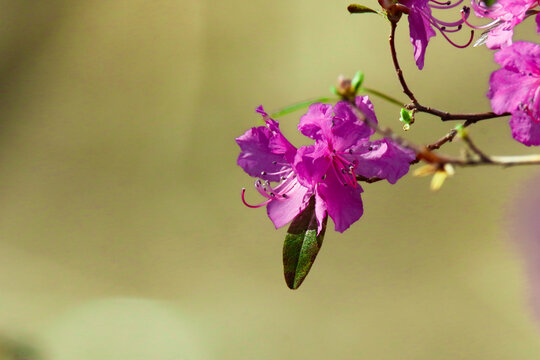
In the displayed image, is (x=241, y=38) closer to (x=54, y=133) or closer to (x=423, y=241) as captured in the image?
(x=54, y=133)

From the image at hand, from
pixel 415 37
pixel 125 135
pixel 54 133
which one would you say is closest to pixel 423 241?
pixel 125 135

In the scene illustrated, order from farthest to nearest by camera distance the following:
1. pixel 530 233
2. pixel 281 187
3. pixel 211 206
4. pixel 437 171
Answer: pixel 211 206
pixel 530 233
pixel 281 187
pixel 437 171

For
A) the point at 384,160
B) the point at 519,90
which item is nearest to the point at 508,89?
the point at 519,90

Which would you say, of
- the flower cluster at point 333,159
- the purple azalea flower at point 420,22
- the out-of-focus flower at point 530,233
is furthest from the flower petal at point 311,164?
the out-of-focus flower at point 530,233

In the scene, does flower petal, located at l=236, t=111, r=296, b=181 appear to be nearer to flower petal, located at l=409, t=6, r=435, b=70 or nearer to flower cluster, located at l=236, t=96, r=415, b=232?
flower cluster, located at l=236, t=96, r=415, b=232

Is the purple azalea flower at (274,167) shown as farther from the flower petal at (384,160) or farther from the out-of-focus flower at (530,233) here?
the out-of-focus flower at (530,233)

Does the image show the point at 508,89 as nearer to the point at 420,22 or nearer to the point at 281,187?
the point at 420,22
